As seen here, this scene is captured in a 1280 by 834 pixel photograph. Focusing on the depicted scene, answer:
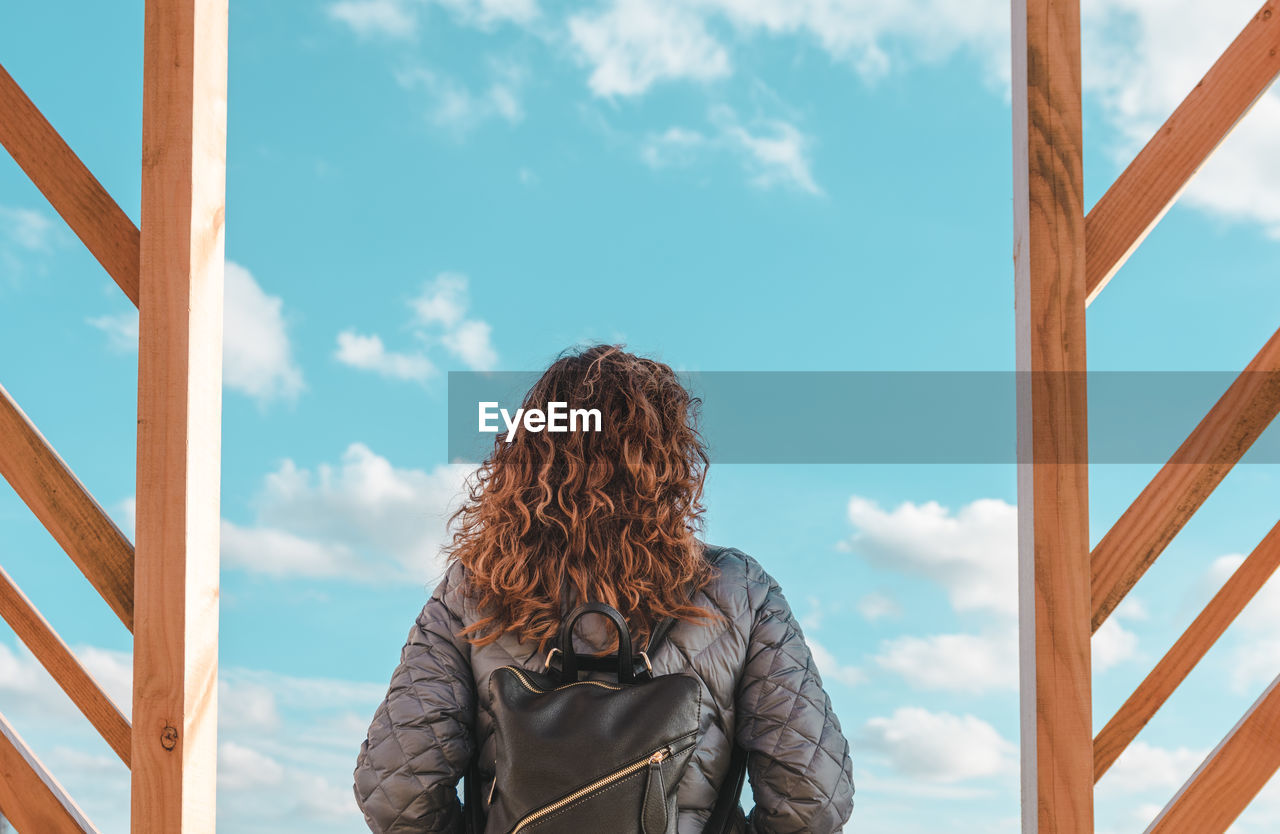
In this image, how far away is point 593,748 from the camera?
141 cm

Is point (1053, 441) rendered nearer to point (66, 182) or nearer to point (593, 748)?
point (593, 748)

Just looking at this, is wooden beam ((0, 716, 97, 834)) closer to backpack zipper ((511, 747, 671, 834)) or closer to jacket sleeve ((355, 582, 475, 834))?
jacket sleeve ((355, 582, 475, 834))

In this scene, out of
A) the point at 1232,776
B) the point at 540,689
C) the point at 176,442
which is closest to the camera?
the point at 540,689

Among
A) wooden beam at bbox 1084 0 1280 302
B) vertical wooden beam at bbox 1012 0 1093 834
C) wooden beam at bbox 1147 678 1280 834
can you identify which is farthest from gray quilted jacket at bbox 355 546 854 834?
wooden beam at bbox 1084 0 1280 302

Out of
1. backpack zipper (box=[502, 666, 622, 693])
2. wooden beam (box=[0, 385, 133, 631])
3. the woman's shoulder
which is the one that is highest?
wooden beam (box=[0, 385, 133, 631])

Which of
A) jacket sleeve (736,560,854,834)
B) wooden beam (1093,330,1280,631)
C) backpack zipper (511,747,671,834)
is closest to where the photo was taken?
backpack zipper (511,747,671,834)

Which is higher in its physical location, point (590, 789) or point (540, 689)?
point (540, 689)

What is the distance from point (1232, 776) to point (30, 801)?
204 cm

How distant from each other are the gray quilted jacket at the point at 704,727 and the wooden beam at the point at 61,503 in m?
0.59

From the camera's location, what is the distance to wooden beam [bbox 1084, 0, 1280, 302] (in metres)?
1.70

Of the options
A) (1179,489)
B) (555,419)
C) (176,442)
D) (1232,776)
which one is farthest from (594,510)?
(1232,776)

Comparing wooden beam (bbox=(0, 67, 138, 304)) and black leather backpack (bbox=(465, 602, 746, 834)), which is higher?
wooden beam (bbox=(0, 67, 138, 304))

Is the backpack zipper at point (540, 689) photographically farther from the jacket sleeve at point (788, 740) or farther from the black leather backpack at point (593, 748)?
the jacket sleeve at point (788, 740)

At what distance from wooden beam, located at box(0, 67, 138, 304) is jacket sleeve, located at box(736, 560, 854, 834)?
132 centimetres
